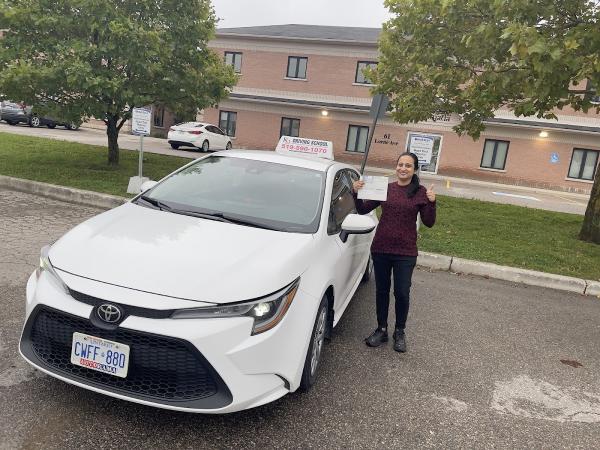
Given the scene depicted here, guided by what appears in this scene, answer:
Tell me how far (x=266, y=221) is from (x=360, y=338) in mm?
1463

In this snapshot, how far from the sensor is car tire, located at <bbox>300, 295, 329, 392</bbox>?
118 inches

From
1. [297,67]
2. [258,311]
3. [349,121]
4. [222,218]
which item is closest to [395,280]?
[222,218]

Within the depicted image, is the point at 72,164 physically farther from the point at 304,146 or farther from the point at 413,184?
the point at 413,184

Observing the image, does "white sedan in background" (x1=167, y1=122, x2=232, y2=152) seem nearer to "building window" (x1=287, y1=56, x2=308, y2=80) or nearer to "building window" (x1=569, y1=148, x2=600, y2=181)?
"building window" (x1=287, y1=56, x2=308, y2=80)

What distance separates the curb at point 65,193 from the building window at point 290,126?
18222mm

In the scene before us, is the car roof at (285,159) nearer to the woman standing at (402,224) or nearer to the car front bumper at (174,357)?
the woman standing at (402,224)

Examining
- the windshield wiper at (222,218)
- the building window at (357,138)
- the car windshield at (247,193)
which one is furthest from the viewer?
the building window at (357,138)

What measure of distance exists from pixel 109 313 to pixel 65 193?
727 cm

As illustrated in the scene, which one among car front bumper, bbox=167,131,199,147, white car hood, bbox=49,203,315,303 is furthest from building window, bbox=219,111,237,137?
white car hood, bbox=49,203,315,303

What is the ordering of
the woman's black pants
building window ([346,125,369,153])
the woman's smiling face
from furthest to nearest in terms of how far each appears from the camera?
building window ([346,125,369,153]) → the woman's black pants → the woman's smiling face

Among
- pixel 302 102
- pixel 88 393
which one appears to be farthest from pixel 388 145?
pixel 88 393

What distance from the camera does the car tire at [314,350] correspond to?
3.00m

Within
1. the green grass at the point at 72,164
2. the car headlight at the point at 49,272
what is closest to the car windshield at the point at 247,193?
the car headlight at the point at 49,272

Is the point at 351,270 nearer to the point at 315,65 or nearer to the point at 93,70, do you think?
the point at 93,70
